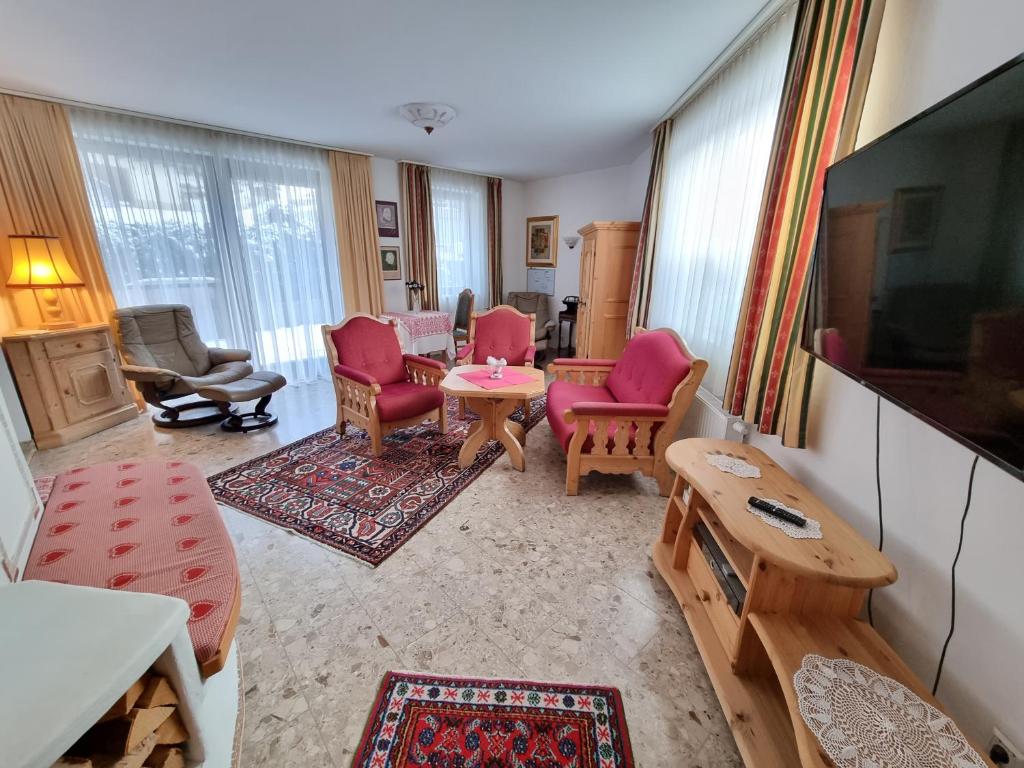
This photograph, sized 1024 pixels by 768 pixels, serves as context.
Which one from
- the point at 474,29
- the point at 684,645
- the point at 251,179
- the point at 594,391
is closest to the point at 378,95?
the point at 474,29

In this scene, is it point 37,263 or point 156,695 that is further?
point 37,263

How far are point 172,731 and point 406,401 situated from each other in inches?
80.9

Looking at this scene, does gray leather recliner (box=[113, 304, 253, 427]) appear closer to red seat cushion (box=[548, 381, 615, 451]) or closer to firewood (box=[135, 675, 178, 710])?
red seat cushion (box=[548, 381, 615, 451])

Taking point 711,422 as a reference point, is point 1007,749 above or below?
below

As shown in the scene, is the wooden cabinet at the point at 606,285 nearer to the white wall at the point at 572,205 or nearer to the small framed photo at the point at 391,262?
the white wall at the point at 572,205

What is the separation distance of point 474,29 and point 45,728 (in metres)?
2.82

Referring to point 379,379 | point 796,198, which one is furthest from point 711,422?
point 379,379

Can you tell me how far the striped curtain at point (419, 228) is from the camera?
5.04m

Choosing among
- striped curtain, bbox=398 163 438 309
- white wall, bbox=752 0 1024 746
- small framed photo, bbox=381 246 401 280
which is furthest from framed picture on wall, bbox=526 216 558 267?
white wall, bbox=752 0 1024 746

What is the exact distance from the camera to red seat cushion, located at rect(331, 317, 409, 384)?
2973 millimetres

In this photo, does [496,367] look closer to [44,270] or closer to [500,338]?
[500,338]

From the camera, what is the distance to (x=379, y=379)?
312cm

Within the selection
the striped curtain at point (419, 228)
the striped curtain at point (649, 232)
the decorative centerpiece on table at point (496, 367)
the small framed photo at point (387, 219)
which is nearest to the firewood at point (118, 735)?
the decorative centerpiece on table at point (496, 367)

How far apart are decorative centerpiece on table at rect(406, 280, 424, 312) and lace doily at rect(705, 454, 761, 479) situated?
4552 millimetres
